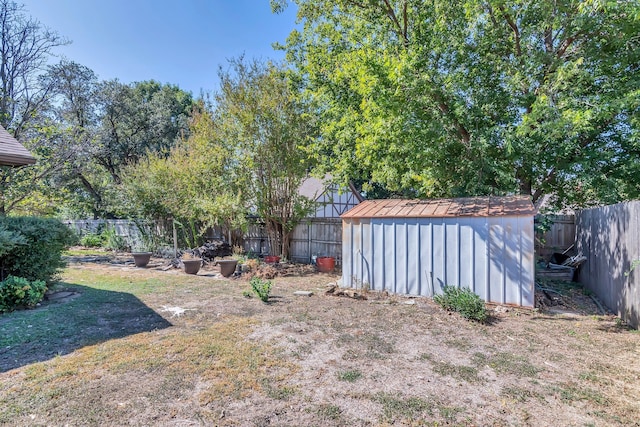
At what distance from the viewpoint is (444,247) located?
21.0 feet

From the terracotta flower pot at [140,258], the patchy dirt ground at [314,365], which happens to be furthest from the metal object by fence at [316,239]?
the patchy dirt ground at [314,365]

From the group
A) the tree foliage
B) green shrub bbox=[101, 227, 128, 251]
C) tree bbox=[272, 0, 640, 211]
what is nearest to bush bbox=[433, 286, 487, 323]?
tree bbox=[272, 0, 640, 211]

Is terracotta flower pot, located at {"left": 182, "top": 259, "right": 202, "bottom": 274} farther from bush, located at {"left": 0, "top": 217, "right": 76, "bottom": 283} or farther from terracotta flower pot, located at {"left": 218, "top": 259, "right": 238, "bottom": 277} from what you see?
bush, located at {"left": 0, "top": 217, "right": 76, "bottom": 283}

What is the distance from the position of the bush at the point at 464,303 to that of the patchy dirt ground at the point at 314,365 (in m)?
0.19

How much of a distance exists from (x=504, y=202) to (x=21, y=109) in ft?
56.6

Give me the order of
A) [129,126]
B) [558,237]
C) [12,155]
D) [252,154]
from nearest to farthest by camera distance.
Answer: [12,155] → [558,237] → [252,154] → [129,126]

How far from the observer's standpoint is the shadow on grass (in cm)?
388

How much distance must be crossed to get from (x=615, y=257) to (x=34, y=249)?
10.7 metres

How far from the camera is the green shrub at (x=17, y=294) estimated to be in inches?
211

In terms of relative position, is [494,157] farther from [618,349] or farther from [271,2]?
[271,2]

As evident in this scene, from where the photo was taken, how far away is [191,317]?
527 cm

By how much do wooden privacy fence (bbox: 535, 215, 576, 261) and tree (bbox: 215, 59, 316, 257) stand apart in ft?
25.1

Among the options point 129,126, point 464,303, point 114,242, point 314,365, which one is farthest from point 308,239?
point 129,126

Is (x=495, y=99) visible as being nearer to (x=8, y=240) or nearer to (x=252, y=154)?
(x=252, y=154)
